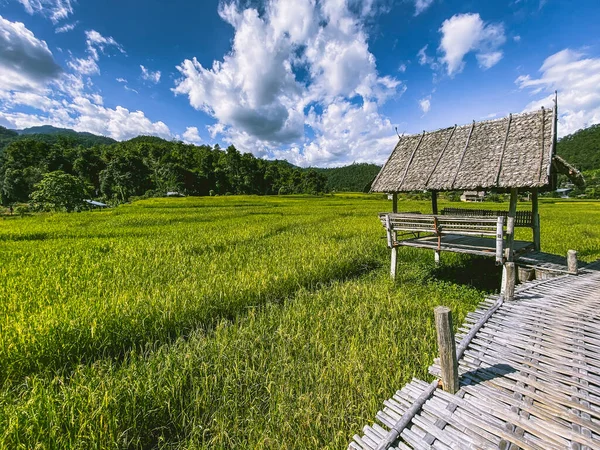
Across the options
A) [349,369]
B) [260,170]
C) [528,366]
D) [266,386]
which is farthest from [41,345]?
[260,170]

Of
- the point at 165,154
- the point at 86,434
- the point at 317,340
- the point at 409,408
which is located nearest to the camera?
the point at 409,408

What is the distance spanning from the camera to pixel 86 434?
8.80 feet

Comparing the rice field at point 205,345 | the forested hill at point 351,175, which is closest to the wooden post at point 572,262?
the rice field at point 205,345

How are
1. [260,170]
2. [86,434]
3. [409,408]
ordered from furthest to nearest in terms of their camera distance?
[260,170]
[86,434]
[409,408]

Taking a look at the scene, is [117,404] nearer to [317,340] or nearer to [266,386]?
[266,386]

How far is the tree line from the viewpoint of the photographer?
43.2m

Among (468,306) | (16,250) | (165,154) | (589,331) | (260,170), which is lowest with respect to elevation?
(468,306)

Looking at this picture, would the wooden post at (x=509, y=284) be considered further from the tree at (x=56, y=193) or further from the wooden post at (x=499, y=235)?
the tree at (x=56, y=193)

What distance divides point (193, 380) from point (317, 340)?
6.33 ft

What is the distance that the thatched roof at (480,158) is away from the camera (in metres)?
6.05

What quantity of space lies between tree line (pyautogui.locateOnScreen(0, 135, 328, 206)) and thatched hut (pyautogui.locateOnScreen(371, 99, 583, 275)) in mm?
38749

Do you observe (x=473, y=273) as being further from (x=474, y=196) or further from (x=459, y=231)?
(x=474, y=196)

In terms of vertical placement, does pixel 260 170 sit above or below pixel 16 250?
above

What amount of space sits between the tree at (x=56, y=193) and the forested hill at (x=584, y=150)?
4188 inches
